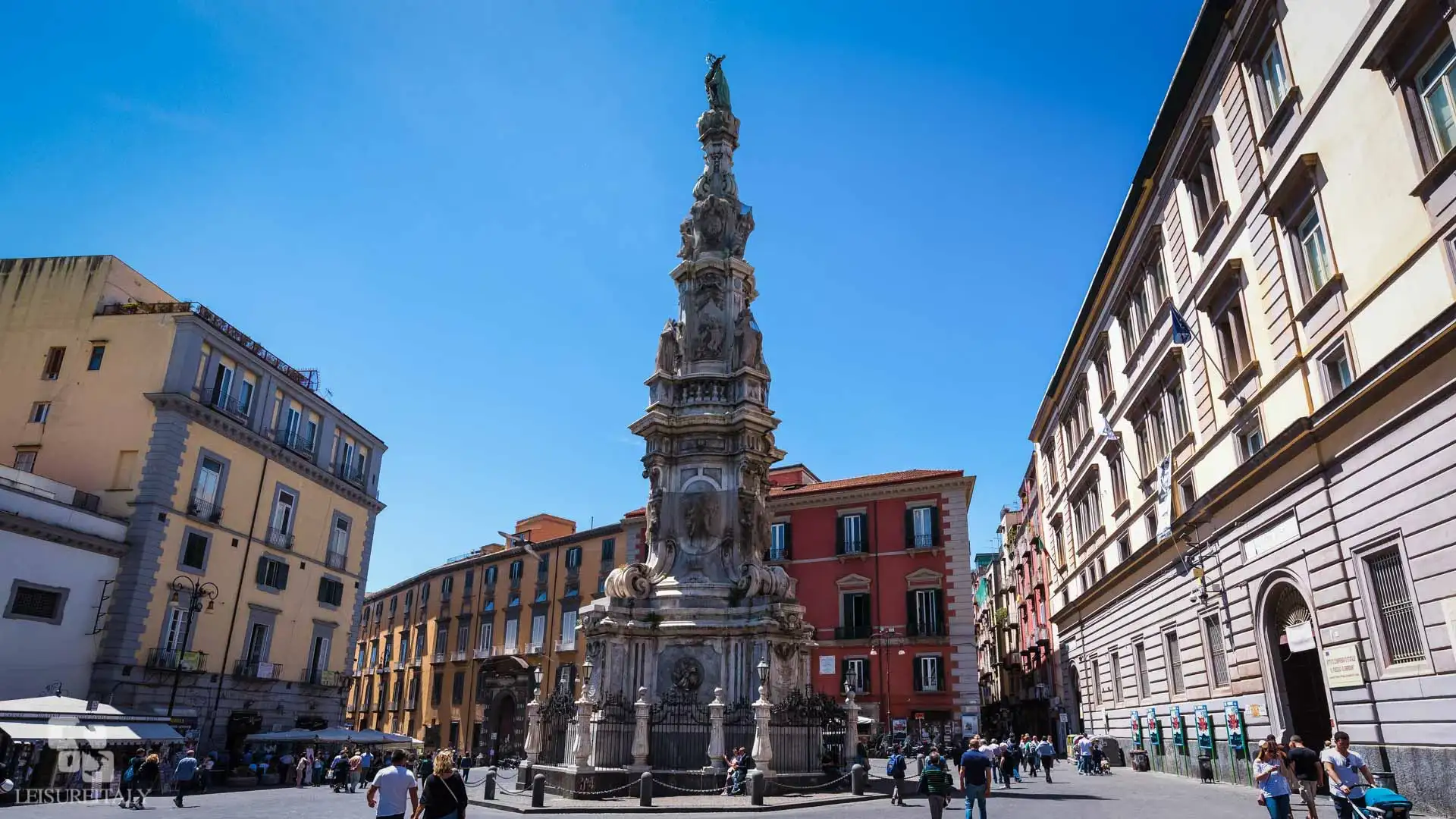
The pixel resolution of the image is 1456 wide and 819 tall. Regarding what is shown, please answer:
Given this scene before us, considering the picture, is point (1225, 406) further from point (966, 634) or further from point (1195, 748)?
point (966, 634)

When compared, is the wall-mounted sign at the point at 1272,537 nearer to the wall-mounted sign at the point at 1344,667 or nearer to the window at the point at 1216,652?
the wall-mounted sign at the point at 1344,667

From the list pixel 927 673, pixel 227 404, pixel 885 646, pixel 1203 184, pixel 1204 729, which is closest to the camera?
pixel 1203 184

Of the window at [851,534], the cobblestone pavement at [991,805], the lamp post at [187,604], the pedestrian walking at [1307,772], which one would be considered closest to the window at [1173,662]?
the cobblestone pavement at [991,805]

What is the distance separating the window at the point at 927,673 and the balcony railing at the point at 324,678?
24287 millimetres

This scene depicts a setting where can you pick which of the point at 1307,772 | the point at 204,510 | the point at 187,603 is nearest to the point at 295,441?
the point at 204,510

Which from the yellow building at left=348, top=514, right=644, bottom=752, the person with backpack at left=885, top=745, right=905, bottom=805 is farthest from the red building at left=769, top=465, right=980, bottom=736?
the person with backpack at left=885, top=745, right=905, bottom=805

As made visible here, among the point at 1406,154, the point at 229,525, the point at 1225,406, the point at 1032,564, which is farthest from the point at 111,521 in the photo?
the point at 1032,564

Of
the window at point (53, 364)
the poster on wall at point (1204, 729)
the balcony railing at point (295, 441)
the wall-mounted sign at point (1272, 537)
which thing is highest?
the window at point (53, 364)

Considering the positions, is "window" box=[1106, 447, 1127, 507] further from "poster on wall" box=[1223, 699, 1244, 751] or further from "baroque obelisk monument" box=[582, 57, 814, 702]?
"baroque obelisk monument" box=[582, 57, 814, 702]

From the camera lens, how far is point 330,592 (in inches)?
1476

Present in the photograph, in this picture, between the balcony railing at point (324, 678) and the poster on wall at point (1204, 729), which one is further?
the balcony railing at point (324, 678)

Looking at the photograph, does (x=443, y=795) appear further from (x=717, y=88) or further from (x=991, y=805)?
(x=717, y=88)

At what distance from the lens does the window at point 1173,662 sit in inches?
922

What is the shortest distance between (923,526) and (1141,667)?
50.6 ft
